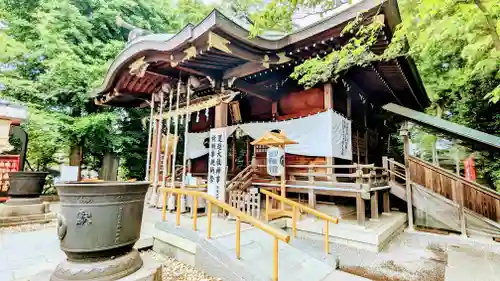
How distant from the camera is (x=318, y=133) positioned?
24.4 ft

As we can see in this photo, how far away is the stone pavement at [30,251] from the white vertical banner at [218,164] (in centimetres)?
167

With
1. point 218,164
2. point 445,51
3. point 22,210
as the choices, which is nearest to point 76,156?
point 22,210

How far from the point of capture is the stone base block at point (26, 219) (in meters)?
6.22

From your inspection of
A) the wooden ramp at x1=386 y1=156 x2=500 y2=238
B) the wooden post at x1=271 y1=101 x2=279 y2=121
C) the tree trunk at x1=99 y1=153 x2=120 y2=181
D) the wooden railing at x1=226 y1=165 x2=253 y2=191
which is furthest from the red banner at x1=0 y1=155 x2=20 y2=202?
the wooden ramp at x1=386 y1=156 x2=500 y2=238

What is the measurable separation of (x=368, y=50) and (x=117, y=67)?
6804 millimetres

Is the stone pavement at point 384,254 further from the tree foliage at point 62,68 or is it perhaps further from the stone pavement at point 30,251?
the tree foliage at point 62,68

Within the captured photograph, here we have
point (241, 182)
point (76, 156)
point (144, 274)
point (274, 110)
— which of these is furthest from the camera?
point (76, 156)

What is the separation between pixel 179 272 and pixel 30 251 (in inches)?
118

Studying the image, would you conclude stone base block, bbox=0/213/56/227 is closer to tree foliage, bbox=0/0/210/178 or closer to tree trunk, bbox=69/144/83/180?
tree foliage, bbox=0/0/210/178

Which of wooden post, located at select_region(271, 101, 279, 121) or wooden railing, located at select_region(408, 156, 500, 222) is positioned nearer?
wooden railing, located at select_region(408, 156, 500, 222)

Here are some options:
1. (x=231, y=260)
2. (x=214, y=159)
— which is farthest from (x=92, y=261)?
(x=214, y=159)

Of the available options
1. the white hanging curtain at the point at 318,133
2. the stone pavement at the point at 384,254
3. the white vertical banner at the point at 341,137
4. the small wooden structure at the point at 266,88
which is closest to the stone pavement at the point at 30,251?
the stone pavement at the point at 384,254

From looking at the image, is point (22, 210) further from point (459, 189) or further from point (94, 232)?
point (459, 189)

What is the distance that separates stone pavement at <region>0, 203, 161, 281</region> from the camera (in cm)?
374
